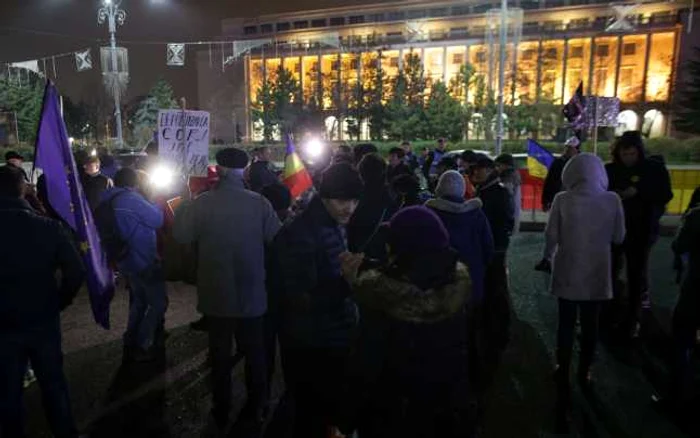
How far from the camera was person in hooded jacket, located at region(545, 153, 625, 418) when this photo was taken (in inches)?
159

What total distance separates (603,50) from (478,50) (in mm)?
13093

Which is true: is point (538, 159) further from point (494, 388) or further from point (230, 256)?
point (230, 256)

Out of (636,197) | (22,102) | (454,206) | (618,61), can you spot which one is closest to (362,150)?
(454,206)

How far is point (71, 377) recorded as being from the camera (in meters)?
4.86

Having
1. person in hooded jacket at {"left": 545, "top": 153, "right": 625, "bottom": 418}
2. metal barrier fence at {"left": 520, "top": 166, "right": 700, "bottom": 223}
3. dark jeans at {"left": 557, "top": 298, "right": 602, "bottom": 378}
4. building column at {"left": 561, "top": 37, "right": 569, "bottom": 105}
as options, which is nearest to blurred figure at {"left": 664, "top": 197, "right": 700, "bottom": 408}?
person in hooded jacket at {"left": 545, "top": 153, "right": 625, "bottom": 418}

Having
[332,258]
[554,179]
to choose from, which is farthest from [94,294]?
[554,179]

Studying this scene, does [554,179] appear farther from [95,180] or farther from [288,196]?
[95,180]

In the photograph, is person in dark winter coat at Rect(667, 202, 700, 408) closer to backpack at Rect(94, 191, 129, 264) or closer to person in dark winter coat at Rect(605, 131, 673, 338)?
person in dark winter coat at Rect(605, 131, 673, 338)

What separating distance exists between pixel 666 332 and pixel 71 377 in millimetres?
5882

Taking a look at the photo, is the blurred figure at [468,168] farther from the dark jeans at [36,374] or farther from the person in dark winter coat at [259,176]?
the dark jeans at [36,374]

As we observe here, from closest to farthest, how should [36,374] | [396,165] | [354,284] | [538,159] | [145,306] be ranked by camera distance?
[354,284], [36,374], [145,306], [396,165], [538,159]

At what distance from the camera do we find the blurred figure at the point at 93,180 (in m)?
7.23

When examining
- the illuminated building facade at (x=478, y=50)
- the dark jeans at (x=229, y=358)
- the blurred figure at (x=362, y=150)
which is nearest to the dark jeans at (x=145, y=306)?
the dark jeans at (x=229, y=358)

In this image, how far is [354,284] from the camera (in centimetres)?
236
